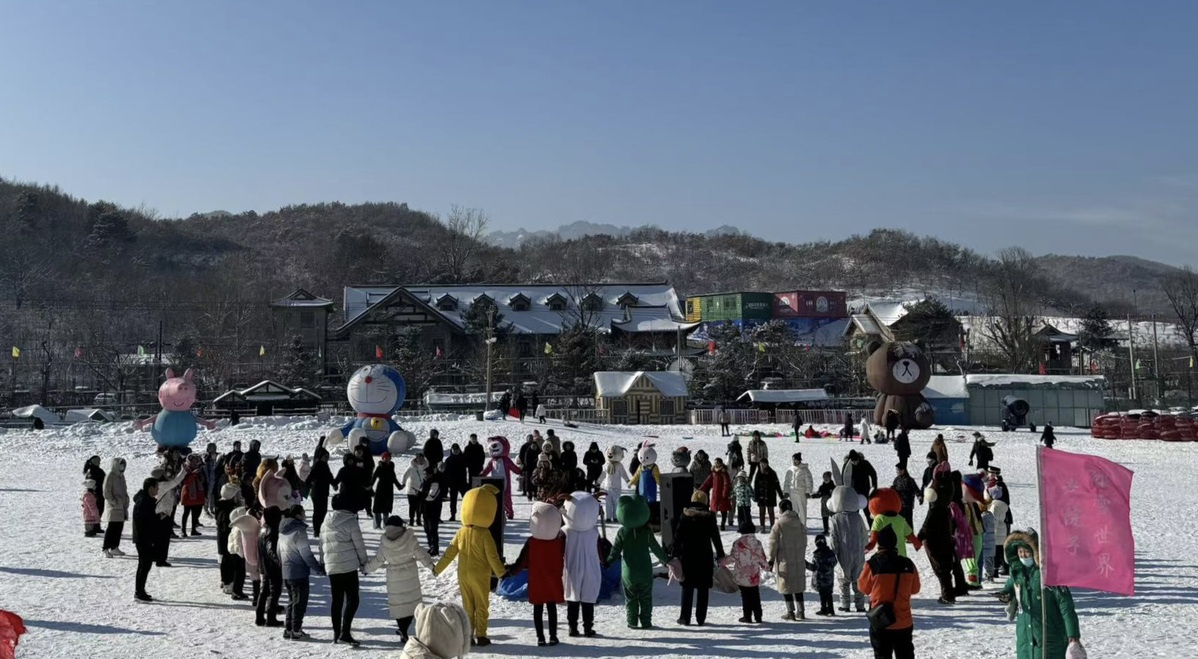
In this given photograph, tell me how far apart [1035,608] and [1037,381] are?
39.4 m

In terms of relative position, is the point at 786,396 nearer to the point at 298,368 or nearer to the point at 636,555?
the point at 298,368

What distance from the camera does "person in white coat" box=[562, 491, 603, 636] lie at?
9.49m

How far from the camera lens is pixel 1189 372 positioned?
222 feet

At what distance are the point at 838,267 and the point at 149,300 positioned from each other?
332ft

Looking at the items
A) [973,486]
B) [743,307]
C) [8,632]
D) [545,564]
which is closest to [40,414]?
[545,564]

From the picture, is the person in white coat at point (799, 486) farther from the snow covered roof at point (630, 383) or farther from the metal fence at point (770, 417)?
the snow covered roof at point (630, 383)

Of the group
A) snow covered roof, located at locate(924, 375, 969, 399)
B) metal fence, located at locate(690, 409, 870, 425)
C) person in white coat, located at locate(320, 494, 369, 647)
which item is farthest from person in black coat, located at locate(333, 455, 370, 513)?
snow covered roof, located at locate(924, 375, 969, 399)

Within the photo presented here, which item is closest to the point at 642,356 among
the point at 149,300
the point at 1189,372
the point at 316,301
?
the point at 316,301

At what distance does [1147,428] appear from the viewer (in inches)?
1406

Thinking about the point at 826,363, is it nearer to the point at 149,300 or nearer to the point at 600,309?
the point at 600,309

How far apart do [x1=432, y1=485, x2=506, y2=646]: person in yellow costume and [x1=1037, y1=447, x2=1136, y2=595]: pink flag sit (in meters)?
4.43

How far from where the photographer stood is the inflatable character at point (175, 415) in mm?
24938

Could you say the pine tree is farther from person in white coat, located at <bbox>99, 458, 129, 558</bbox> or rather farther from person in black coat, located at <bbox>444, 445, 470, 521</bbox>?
person in white coat, located at <bbox>99, 458, 129, 558</bbox>

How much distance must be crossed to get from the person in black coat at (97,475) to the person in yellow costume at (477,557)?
26.5 feet
